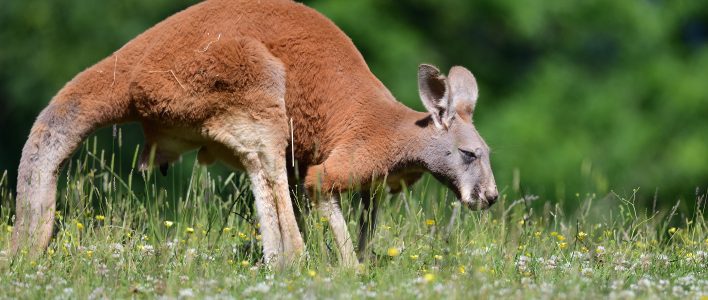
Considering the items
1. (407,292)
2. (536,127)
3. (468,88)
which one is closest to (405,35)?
(536,127)

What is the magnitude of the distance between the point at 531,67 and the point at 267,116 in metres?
14.9

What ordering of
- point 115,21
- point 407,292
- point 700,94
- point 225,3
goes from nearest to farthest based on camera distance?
1. point 407,292
2. point 225,3
3. point 115,21
4. point 700,94

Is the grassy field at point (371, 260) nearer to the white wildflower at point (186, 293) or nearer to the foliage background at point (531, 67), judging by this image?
the white wildflower at point (186, 293)

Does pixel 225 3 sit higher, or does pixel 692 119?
pixel 225 3

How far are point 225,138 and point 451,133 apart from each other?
138 centimetres

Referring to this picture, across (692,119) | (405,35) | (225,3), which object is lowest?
(692,119)

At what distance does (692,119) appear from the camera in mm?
20906

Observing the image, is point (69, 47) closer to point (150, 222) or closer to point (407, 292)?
point (150, 222)

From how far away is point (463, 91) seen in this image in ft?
24.5

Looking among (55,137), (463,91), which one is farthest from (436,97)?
(55,137)

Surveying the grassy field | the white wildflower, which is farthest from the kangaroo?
the white wildflower

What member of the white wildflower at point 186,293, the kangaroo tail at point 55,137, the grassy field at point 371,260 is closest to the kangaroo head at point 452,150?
the grassy field at point 371,260

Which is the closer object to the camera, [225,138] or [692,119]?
[225,138]

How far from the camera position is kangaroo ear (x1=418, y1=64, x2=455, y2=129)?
7133 millimetres
